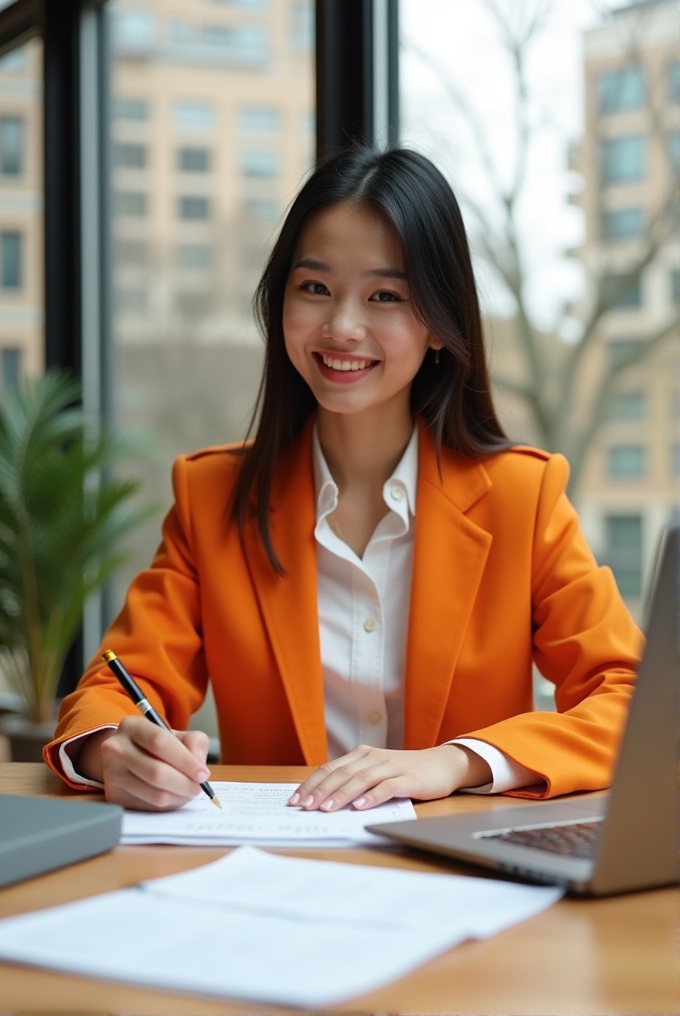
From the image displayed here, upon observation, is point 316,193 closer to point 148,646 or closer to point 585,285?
point 148,646

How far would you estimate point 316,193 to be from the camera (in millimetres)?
1785

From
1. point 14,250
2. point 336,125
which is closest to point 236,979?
point 336,125

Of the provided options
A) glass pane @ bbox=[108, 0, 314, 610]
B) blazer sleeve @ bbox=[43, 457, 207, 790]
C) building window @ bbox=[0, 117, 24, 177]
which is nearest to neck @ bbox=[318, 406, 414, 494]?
blazer sleeve @ bbox=[43, 457, 207, 790]

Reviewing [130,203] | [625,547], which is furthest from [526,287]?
[130,203]

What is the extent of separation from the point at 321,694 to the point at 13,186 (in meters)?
3.76

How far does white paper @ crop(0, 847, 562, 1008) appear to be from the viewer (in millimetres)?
697

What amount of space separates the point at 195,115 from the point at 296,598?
2.56 meters

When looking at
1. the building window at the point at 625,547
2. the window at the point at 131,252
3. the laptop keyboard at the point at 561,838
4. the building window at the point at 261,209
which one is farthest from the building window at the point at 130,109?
the laptop keyboard at the point at 561,838

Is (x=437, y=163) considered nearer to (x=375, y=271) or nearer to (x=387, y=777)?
(x=375, y=271)

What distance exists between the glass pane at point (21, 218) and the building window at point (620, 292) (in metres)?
2.69

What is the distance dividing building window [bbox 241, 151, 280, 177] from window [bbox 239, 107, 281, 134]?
0.07 m

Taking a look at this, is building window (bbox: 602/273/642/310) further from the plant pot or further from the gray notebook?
the plant pot

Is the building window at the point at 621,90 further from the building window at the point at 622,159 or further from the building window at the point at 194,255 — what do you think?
the building window at the point at 194,255

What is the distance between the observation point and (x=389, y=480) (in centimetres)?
184
